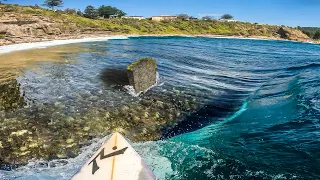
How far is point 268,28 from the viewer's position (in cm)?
16875

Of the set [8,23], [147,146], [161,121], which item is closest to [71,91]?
[161,121]

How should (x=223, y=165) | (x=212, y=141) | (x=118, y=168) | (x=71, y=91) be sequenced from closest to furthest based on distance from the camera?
1. (x=118, y=168)
2. (x=223, y=165)
3. (x=212, y=141)
4. (x=71, y=91)

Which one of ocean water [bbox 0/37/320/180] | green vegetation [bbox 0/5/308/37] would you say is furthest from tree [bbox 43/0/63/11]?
ocean water [bbox 0/37/320/180]

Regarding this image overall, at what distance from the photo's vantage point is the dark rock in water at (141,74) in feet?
69.0

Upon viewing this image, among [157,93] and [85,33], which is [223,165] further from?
[85,33]

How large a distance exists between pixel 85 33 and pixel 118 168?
8839cm

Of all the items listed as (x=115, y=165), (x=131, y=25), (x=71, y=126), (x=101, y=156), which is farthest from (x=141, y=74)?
(x=131, y=25)

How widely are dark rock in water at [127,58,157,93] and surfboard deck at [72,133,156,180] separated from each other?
14107mm

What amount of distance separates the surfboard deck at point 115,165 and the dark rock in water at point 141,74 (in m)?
14.1

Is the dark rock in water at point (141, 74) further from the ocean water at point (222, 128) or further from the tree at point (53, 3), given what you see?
the tree at point (53, 3)

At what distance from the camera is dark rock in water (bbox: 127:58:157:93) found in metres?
21.0

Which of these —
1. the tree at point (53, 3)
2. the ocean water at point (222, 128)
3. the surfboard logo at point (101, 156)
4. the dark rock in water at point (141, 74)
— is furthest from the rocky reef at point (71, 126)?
the tree at point (53, 3)

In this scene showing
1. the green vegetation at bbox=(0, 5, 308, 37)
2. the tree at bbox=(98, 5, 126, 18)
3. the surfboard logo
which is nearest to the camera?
the surfboard logo

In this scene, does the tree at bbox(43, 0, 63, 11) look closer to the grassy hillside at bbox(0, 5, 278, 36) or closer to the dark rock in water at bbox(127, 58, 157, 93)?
the grassy hillside at bbox(0, 5, 278, 36)
